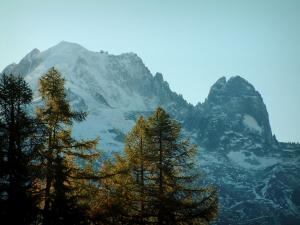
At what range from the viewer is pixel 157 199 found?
26.3m

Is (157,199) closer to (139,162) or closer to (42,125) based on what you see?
(139,162)

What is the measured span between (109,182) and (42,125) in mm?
8775

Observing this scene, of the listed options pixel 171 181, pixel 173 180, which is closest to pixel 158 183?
pixel 171 181

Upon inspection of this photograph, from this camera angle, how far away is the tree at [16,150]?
21734 mm

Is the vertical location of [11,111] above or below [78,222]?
above

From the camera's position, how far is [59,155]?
26.0 m

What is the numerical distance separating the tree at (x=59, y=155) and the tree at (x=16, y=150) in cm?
115

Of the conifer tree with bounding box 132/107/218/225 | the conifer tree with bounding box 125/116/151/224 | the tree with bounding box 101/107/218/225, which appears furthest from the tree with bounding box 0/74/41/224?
the conifer tree with bounding box 132/107/218/225

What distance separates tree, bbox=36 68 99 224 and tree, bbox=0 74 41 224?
3.78ft

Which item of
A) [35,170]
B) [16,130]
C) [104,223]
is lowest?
[104,223]

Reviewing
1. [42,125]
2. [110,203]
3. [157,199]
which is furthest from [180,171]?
[42,125]

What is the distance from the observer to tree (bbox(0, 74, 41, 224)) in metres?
21.7

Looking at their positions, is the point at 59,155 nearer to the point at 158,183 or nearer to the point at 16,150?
the point at 16,150

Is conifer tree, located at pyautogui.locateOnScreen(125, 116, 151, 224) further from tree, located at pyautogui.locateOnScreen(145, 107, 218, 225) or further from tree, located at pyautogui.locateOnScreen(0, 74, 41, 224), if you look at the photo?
tree, located at pyautogui.locateOnScreen(0, 74, 41, 224)
